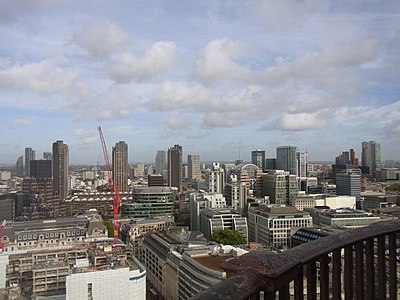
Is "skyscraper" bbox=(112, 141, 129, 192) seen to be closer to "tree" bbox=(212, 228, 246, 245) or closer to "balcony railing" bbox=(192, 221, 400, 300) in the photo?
"tree" bbox=(212, 228, 246, 245)

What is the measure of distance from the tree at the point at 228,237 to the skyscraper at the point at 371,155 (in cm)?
5153

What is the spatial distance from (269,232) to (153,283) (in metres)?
8.09

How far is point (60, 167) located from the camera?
4781 cm

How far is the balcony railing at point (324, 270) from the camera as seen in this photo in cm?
99

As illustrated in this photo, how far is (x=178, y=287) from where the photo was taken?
46.7 ft

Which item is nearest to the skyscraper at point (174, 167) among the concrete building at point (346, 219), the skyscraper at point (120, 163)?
the skyscraper at point (120, 163)

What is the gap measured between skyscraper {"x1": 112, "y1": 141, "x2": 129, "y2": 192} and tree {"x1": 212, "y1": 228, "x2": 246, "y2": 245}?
3120cm

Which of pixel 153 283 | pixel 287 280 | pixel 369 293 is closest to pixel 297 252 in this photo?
pixel 287 280

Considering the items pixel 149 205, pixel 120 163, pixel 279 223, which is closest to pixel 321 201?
pixel 279 223

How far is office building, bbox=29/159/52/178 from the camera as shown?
156 feet

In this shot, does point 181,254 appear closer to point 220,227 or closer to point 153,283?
point 153,283

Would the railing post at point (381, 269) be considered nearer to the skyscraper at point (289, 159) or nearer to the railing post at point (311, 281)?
the railing post at point (311, 281)

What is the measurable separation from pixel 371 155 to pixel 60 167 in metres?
50.6

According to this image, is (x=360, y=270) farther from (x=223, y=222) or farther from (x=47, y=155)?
(x=47, y=155)
